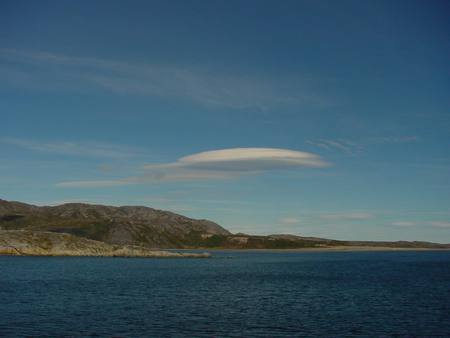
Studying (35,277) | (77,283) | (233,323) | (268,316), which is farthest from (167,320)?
(35,277)

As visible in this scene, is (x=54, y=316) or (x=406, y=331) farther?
(x=54, y=316)

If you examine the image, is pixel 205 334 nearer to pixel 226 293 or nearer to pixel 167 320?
pixel 167 320

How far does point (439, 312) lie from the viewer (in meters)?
65.6

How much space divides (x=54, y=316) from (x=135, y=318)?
400 inches

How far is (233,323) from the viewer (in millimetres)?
55938

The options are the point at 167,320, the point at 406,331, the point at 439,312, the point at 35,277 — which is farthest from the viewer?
the point at 35,277

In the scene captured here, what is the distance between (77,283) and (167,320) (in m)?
52.2

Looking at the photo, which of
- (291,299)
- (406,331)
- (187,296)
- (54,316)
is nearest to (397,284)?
(291,299)

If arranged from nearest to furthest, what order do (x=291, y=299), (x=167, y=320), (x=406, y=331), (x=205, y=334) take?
1. (x=205, y=334)
2. (x=406, y=331)
3. (x=167, y=320)
4. (x=291, y=299)

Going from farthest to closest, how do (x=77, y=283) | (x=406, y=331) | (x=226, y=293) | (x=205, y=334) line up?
(x=77, y=283) → (x=226, y=293) → (x=406, y=331) → (x=205, y=334)

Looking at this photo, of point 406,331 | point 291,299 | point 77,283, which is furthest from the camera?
point 77,283

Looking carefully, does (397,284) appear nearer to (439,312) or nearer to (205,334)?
(439,312)

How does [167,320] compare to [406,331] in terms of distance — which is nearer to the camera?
[406,331]

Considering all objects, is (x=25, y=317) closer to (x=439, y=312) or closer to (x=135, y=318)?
(x=135, y=318)
